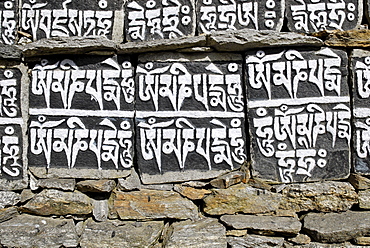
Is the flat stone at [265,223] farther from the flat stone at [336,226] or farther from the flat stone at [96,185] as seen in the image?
the flat stone at [96,185]

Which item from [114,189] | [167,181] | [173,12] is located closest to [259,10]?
[173,12]

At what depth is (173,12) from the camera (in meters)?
3.32

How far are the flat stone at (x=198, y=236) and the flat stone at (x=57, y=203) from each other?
0.82 m

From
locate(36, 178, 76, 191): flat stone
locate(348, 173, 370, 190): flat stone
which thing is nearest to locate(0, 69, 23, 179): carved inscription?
locate(36, 178, 76, 191): flat stone

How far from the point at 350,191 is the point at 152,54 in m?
2.10

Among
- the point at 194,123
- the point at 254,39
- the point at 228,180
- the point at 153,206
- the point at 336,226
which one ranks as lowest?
the point at 336,226

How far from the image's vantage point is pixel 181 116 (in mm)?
3287

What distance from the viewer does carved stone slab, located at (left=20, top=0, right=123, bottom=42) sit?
336cm

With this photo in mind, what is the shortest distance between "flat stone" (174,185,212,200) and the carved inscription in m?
1.42

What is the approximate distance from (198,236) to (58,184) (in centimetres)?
129

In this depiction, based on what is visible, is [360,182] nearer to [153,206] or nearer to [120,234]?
[153,206]

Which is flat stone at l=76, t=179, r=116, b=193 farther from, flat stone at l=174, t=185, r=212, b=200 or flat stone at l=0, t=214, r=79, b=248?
flat stone at l=174, t=185, r=212, b=200

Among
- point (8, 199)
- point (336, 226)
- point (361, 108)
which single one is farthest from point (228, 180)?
point (8, 199)

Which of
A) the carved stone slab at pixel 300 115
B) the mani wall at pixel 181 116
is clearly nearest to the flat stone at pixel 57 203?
the mani wall at pixel 181 116
